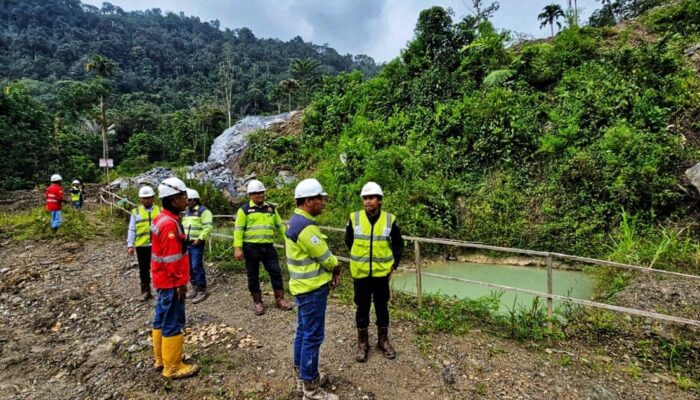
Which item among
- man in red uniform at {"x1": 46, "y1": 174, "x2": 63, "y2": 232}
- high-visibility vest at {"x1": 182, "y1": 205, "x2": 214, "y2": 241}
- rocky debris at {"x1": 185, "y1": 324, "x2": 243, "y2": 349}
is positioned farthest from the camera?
man in red uniform at {"x1": 46, "y1": 174, "x2": 63, "y2": 232}

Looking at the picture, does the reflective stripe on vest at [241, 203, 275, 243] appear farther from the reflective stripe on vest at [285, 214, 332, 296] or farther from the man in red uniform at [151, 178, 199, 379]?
the reflective stripe on vest at [285, 214, 332, 296]

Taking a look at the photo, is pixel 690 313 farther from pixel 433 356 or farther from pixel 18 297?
pixel 18 297

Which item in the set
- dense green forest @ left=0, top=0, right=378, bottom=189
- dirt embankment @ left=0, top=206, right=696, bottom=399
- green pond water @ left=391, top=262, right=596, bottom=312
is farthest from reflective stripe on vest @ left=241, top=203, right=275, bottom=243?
dense green forest @ left=0, top=0, right=378, bottom=189

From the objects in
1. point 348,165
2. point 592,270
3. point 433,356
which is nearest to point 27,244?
point 348,165

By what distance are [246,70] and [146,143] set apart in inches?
1696

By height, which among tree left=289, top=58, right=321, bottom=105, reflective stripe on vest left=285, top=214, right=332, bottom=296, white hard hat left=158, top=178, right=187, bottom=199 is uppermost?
tree left=289, top=58, right=321, bottom=105

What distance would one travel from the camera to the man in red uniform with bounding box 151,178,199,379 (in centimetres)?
313

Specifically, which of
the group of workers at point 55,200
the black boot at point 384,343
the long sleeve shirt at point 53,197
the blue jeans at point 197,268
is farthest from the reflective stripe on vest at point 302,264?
the long sleeve shirt at point 53,197

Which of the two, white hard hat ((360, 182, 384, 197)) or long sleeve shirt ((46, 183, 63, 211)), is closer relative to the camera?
white hard hat ((360, 182, 384, 197))

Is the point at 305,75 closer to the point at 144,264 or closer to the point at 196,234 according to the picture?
the point at 144,264

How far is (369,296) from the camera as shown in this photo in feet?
11.1

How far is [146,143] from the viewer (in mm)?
34812

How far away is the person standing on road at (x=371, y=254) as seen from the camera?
3264 millimetres

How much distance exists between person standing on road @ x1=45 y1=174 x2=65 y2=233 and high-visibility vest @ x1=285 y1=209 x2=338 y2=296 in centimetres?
888
